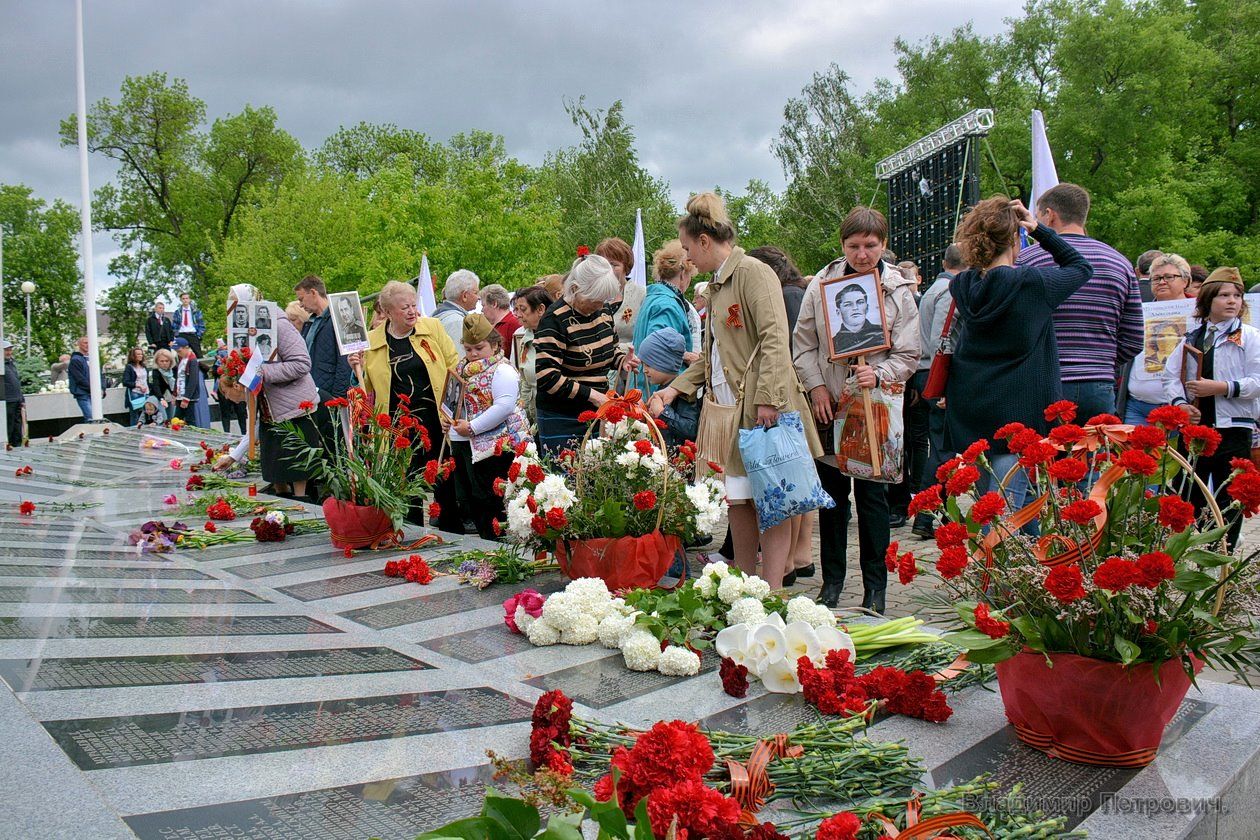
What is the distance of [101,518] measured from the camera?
23.4ft

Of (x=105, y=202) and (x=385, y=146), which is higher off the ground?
(x=385, y=146)

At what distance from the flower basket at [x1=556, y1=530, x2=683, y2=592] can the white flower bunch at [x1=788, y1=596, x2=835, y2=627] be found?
2.89 feet

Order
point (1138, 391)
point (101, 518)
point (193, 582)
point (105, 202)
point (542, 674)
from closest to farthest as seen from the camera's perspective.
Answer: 1. point (542, 674)
2. point (193, 582)
3. point (1138, 391)
4. point (101, 518)
5. point (105, 202)

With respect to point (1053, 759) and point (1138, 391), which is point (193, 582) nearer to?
point (1053, 759)

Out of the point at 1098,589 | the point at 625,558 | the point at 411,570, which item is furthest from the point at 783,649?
the point at 411,570

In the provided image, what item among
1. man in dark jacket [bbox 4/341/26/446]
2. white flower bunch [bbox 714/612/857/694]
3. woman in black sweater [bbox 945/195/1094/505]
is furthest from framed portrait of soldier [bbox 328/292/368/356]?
man in dark jacket [bbox 4/341/26/446]

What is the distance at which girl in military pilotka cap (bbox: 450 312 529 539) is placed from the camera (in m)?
6.26

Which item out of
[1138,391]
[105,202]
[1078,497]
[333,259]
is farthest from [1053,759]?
[105,202]

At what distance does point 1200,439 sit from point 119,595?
14.6 feet

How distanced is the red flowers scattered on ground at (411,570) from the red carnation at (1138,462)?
342cm

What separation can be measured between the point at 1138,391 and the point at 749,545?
3.26 m

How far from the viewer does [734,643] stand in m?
3.31

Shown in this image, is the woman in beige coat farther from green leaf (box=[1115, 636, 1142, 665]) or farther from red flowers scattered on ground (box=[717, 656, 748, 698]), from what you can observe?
green leaf (box=[1115, 636, 1142, 665])

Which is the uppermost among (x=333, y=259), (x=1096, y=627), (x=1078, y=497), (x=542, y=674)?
(x=333, y=259)
